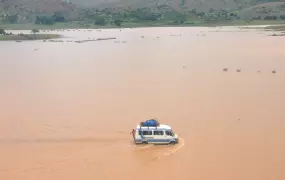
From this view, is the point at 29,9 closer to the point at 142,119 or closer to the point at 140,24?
the point at 140,24

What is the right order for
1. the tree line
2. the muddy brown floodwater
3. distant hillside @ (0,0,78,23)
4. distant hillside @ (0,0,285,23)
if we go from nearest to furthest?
1. the muddy brown floodwater
2. the tree line
3. distant hillside @ (0,0,285,23)
4. distant hillside @ (0,0,78,23)

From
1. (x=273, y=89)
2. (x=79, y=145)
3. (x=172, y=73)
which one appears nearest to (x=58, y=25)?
(x=172, y=73)

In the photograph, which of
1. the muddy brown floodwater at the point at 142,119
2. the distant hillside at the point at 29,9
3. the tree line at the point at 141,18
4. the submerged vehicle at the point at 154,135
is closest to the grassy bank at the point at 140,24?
the tree line at the point at 141,18

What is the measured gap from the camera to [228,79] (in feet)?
123

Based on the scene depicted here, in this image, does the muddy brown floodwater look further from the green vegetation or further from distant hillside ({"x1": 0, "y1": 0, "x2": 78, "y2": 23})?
distant hillside ({"x1": 0, "y1": 0, "x2": 78, "y2": 23})

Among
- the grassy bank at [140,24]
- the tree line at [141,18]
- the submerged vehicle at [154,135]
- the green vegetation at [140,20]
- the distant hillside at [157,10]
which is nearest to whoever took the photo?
the submerged vehicle at [154,135]

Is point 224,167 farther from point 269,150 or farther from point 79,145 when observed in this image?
point 79,145

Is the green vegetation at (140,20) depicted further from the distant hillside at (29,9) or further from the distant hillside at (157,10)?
the distant hillside at (29,9)

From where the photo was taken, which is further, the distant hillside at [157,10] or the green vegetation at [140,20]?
the distant hillside at [157,10]

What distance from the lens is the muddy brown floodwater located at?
18.8m

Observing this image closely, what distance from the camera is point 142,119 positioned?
25.2m

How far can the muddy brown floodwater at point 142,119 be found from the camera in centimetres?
1878

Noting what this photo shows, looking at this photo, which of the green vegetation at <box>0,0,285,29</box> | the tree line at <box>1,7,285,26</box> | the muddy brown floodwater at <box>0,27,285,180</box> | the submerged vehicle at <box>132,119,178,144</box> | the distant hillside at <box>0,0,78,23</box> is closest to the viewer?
the muddy brown floodwater at <box>0,27,285,180</box>

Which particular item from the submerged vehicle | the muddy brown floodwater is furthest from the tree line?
the submerged vehicle
